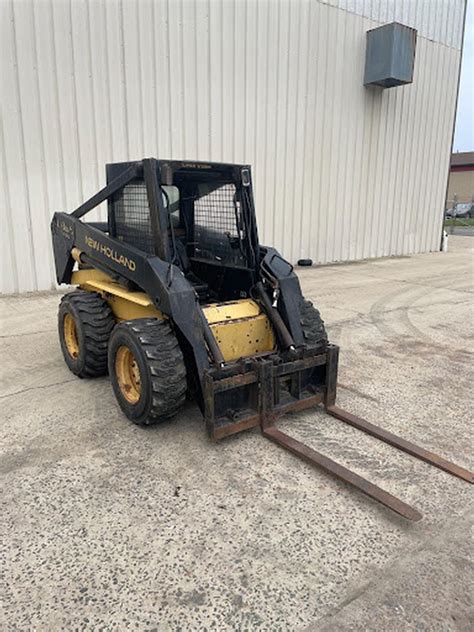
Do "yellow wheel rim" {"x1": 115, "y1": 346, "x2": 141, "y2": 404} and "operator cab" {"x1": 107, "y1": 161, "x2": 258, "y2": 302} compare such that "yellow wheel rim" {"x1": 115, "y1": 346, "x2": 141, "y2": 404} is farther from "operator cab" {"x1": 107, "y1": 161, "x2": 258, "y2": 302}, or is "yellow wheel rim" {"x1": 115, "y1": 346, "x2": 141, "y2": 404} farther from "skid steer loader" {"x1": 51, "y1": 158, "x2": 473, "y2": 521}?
"operator cab" {"x1": 107, "y1": 161, "x2": 258, "y2": 302}

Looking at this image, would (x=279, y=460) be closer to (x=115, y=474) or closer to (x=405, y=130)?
(x=115, y=474)

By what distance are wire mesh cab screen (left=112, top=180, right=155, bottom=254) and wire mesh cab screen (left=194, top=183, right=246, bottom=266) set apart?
75cm

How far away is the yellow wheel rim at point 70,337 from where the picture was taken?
4.96m

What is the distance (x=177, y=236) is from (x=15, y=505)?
281 centimetres

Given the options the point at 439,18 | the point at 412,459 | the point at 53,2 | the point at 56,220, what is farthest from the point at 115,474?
the point at 439,18

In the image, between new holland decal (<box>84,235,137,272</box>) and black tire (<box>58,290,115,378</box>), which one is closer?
new holland decal (<box>84,235,137,272</box>)

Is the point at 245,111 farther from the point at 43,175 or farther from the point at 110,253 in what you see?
the point at 110,253

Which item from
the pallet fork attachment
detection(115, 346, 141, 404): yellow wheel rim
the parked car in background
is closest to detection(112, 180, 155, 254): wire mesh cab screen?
detection(115, 346, 141, 404): yellow wheel rim

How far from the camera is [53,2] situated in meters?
7.93

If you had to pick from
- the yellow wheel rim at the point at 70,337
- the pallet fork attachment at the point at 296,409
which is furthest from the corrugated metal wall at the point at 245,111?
the pallet fork attachment at the point at 296,409

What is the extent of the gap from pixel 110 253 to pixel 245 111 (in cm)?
736

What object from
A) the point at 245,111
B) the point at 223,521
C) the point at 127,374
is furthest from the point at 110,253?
the point at 245,111

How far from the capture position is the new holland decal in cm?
394

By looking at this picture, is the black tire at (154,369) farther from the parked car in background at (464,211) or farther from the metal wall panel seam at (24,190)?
the parked car in background at (464,211)
